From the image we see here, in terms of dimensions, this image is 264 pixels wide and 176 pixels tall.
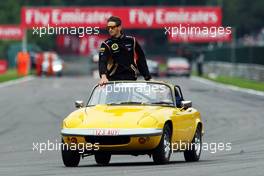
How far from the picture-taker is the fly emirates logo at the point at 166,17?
236ft

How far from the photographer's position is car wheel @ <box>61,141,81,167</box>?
Result: 12969 mm

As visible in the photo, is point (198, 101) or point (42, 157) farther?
point (198, 101)

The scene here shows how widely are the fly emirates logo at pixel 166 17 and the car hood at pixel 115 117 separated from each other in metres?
58.5

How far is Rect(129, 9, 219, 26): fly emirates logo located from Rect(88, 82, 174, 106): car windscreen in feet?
190

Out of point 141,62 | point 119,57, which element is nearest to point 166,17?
point 141,62

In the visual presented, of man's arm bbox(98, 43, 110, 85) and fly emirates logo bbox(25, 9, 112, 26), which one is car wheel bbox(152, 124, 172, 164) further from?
fly emirates logo bbox(25, 9, 112, 26)

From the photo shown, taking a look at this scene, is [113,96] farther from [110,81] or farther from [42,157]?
[42,157]

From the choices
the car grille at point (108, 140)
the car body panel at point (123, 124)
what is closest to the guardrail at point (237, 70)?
the car body panel at point (123, 124)

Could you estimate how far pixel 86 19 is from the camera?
234 feet

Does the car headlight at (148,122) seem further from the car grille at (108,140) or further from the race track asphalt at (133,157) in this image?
the race track asphalt at (133,157)

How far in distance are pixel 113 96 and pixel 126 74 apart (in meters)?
0.73

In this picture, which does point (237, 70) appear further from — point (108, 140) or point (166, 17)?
point (108, 140)

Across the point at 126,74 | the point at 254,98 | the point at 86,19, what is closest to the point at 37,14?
the point at 86,19

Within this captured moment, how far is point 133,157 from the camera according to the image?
15.7 m
